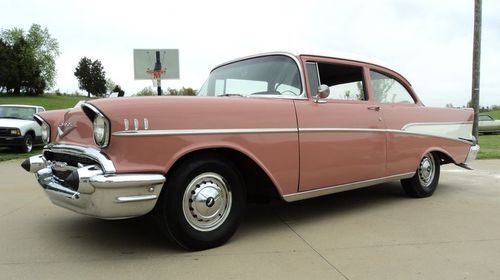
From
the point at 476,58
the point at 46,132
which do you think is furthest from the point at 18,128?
the point at 476,58

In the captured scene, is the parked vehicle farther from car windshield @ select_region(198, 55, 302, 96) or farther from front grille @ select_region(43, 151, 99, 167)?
front grille @ select_region(43, 151, 99, 167)

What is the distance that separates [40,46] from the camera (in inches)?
2923

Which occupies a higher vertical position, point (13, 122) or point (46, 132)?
point (46, 132)

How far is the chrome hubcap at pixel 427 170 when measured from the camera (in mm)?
6173

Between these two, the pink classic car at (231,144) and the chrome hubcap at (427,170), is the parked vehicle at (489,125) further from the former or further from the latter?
the pink classic car at (231,144)

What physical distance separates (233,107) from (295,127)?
0.70m

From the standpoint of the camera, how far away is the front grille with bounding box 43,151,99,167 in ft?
11.9

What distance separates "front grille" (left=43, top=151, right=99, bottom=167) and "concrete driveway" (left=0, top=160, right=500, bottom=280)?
Answer: 0.74 meters

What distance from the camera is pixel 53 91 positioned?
8225 cm

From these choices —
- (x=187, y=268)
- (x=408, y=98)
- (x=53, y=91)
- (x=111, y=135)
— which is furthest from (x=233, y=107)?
(x=53, y=91)

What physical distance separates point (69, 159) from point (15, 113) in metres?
13.6

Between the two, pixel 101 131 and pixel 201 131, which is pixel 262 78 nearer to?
pixel 201 131

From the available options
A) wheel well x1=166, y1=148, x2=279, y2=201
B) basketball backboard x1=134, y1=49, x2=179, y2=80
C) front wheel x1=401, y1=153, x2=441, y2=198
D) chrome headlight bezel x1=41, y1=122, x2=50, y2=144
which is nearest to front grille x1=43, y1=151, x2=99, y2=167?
chrome headlight bezel x1=41, y1=122, x2=50, y2=144

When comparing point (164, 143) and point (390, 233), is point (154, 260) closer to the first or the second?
point (164, 143)
